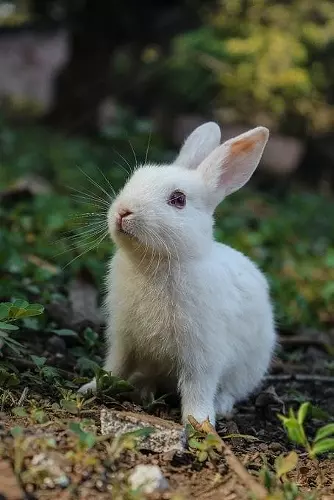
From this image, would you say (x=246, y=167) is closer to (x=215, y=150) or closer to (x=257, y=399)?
(x=215, y=150)

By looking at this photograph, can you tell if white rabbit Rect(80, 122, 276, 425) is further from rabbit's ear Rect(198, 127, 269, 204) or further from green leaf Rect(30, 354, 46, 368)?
green leaf Rect(30, 354, 46, 368)

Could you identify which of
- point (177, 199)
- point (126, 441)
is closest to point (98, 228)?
point (177, 199)

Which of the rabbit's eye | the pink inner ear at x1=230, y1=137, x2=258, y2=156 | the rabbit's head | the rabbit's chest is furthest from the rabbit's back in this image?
the pink inner ear at x1=230, y1=137, x2=258, y2=156

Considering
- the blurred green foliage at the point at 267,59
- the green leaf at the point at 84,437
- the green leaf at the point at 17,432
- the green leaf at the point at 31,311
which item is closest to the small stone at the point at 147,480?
the green leaf at the point at 84,437

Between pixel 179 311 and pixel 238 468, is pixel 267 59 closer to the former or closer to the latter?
pixel 179 311

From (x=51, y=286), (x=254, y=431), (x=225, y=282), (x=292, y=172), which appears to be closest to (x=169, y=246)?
(x=225, y=282)
